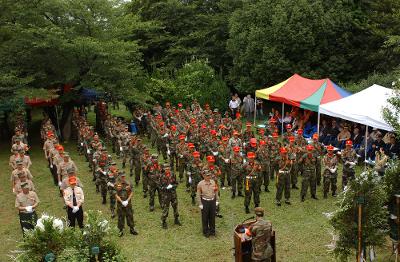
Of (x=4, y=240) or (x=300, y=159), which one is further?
(x=300, y=159)

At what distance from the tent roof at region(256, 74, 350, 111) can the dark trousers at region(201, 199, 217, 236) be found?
28.9ft

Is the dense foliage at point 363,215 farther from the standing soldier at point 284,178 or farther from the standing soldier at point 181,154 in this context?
the standing soldier at point 181,154

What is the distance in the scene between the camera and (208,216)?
11586mm

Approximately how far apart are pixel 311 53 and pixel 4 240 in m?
17.9

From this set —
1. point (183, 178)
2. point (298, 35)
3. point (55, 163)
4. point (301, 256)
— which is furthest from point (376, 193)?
point (298, 35)

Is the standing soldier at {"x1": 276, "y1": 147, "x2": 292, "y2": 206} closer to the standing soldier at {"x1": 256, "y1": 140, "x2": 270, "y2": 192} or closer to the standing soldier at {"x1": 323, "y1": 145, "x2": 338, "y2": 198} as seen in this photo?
the standing soldier at {"x1": 256, "y1": 140, "x2": 270, "y2": 192}

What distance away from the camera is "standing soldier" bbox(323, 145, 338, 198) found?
13852mm

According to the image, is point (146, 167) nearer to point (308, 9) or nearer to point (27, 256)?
point (27, 256)

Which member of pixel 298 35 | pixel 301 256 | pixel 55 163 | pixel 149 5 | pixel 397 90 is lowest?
pixel 301 256

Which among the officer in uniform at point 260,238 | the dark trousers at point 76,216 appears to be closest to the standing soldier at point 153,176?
the dark trousers at point 76,216

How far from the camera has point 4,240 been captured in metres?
11.9

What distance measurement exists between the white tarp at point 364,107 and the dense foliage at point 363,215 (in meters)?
7.34

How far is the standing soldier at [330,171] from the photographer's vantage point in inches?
545

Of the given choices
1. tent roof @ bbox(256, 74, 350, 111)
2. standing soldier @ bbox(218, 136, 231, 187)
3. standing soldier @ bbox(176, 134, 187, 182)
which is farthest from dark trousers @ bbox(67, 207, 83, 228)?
tent roof @ bbox(256, 74, 350, 111)
